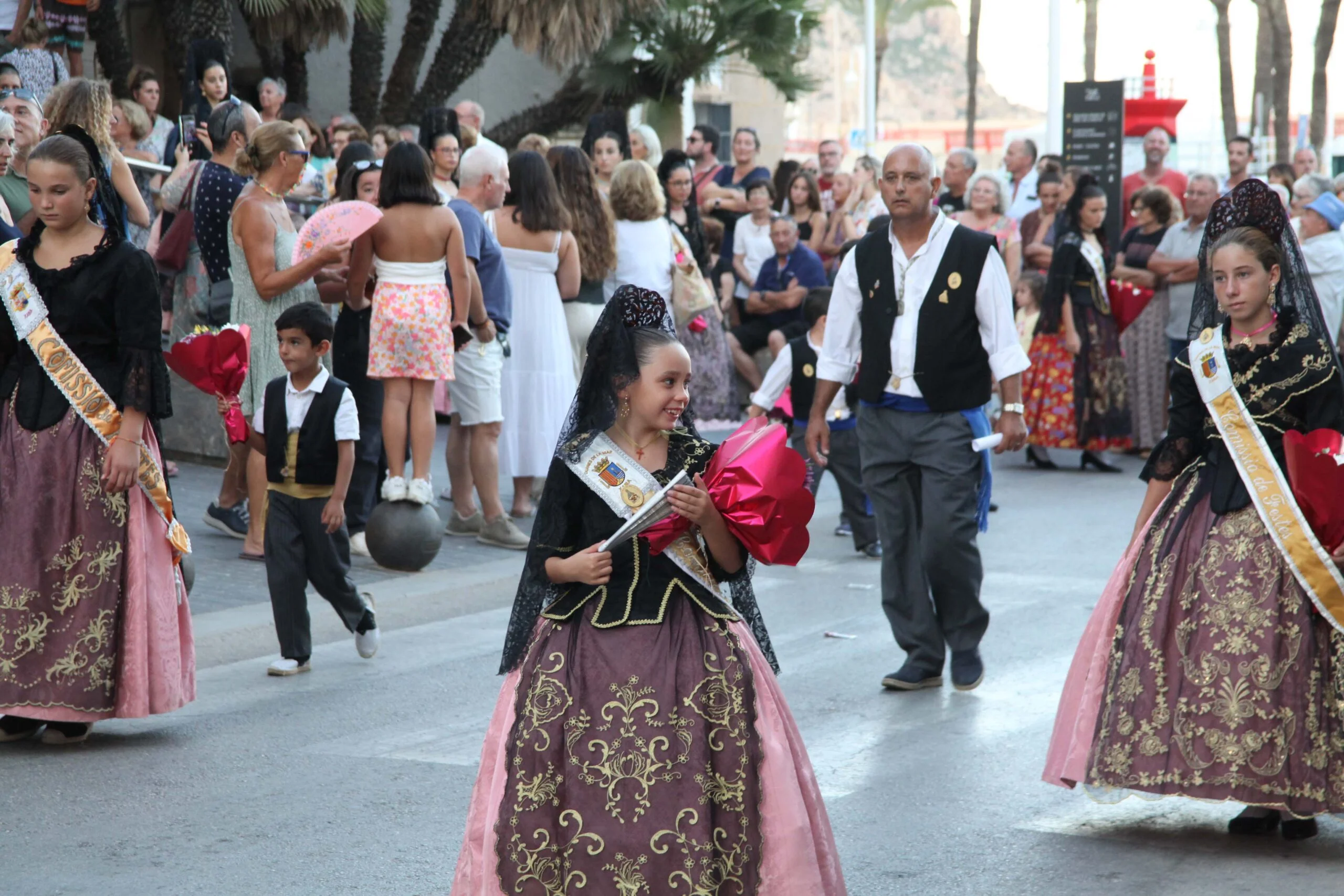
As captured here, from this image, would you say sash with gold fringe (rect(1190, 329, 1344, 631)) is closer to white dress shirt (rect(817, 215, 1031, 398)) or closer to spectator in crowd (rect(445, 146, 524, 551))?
white dress shirt (rect(817, 215, 1031, 398))

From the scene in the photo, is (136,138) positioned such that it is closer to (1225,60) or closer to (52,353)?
(52,353)

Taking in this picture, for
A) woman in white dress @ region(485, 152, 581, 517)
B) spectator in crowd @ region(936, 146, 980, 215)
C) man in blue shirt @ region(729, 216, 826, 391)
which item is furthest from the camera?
spectator in crowd @ region(936, 146, 980, 215)

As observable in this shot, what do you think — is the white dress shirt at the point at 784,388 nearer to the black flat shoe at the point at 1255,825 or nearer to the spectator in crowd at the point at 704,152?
the black flat shoe at the point at 1255,825

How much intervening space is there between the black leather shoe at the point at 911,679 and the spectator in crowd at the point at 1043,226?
8.27m

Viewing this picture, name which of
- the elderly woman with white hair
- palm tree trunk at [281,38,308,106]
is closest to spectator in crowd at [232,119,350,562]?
the elderly woman with white hair

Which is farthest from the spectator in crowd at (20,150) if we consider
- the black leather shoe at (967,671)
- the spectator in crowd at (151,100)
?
the black leather shoe at (967,671)

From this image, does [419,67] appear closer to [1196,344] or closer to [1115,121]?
[1115,121]

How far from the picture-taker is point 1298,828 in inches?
201

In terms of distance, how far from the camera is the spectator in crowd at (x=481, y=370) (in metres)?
9.73

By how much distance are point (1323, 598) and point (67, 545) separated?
4032 millimetres

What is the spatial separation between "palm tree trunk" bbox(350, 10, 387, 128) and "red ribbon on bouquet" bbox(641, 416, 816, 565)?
1568cm

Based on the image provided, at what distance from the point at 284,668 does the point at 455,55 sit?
12.9m

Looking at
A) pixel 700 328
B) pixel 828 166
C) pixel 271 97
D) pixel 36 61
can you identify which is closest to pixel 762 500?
pixel 700 328

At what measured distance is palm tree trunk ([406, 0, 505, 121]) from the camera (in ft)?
62.1
